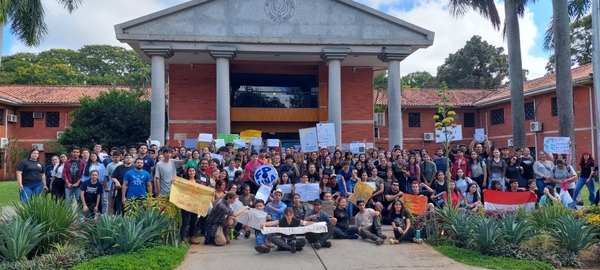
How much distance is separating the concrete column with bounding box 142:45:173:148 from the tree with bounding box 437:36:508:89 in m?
37.5

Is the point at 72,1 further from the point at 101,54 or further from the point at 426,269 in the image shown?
the point at 101,54

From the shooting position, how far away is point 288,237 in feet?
28.8

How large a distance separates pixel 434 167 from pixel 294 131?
45.7 ft

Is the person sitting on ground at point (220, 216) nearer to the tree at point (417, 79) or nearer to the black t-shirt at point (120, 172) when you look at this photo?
the black t-shirt at point (120, 172)

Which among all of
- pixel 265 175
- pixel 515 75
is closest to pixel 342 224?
pixel 265 175

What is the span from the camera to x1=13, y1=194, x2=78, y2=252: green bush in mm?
7703

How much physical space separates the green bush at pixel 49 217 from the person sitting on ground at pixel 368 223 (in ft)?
19.0

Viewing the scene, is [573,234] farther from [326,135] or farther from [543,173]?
[326,135]

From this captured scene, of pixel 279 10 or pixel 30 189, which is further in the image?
pixel 279 10

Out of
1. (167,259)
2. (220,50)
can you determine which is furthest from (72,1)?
(167,259)

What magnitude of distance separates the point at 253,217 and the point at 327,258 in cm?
203

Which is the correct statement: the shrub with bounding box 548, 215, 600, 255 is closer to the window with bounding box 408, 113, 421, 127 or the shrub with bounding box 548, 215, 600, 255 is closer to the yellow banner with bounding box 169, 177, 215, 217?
the yellow banner with bounding box 169, 177, 215, 217

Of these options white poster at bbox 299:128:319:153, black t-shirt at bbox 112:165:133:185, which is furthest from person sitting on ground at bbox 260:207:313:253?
white poster at bbox 299:128:319:153

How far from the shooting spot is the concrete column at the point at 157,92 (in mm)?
18938
